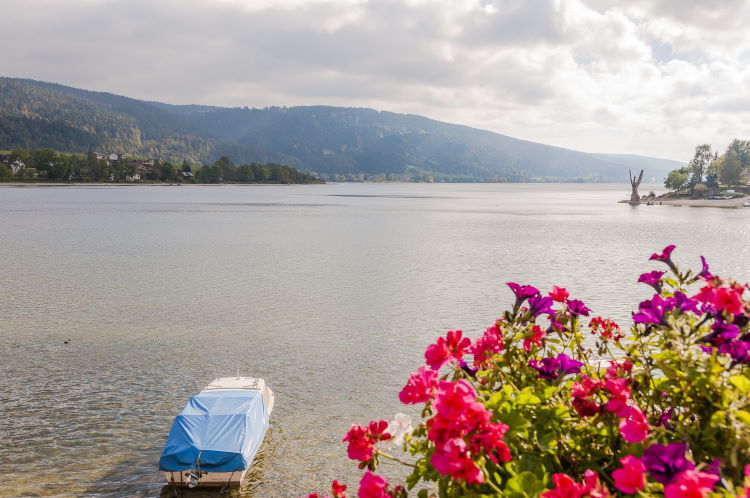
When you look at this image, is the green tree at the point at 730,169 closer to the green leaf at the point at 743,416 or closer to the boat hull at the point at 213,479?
the boat hull at the point at 213,479

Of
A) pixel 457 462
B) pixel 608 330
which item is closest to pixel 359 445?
pixel 457 462

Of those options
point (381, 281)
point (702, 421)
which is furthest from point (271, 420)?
point (381, 281)

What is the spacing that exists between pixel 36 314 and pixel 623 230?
8675 cm

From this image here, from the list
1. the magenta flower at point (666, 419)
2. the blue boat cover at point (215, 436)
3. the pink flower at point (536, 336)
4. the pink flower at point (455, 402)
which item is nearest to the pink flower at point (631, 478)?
the pink flower at point (455, 402)

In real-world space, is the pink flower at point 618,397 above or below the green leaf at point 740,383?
below

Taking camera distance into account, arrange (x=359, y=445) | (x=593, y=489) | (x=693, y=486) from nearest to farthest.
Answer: (x=693, y=486) → (x=593, y=489) → (x=359, y=445)

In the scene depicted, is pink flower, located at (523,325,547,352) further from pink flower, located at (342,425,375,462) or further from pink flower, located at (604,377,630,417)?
pink flower, located at (342,425,375,462)

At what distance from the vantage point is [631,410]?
457 cm

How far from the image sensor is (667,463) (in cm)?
380

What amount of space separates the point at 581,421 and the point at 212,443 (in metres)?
12.4

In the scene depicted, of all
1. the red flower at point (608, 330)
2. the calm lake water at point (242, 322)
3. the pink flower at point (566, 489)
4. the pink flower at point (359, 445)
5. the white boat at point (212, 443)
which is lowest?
the calm lake water at point (242, 322)

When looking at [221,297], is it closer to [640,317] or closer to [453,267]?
[453,267]

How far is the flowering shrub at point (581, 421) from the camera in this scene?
13.4 feet

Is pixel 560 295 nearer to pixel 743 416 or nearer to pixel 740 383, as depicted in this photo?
pixel 740 383
